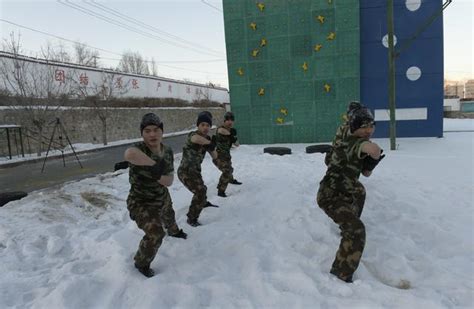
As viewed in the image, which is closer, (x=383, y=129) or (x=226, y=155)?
(x=226, y=155)

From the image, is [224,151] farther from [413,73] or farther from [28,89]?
[28,89]

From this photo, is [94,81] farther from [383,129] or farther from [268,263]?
[268,263]

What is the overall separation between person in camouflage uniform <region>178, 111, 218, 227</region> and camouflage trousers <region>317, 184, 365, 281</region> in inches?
82.8

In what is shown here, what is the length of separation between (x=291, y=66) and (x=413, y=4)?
5.61 metres

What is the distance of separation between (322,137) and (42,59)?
19.1 m

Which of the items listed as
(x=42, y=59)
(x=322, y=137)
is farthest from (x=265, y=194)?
(x=42, y=59)

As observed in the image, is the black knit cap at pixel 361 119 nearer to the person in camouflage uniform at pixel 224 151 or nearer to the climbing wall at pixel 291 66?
the person in camouflage uniform at pixel 224 151

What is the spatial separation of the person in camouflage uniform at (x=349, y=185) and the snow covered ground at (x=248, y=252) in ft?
0.80

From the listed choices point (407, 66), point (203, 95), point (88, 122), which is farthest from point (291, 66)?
point (203, 95)

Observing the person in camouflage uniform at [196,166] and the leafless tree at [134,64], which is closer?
the person in camouflage uniform at [196,166]

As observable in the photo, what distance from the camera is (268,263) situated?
3.79 meters

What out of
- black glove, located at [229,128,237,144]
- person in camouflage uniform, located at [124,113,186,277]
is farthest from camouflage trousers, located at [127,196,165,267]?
black glove, located at [229,128,237,144]

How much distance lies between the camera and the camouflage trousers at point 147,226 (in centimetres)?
351

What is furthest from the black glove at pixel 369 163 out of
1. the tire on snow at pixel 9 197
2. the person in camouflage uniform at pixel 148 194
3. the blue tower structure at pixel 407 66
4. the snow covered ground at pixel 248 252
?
the blue tower structure at pixel 407 66
